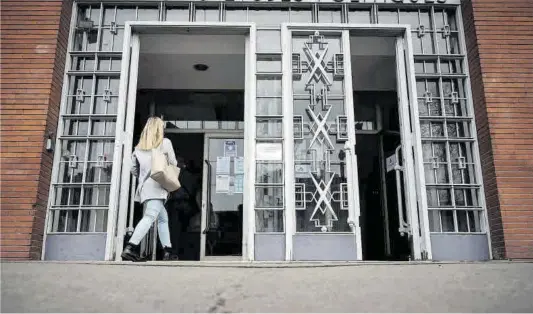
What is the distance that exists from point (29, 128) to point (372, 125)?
5939 mm

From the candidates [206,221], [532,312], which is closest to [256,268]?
[532,312]

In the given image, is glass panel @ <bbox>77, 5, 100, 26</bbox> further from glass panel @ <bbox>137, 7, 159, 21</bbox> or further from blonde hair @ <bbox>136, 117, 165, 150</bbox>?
blonde hair @ <bbox>136, 117, 165, 150</bbox>

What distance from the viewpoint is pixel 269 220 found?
644 cm

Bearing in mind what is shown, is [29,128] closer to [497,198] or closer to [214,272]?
[214,272]

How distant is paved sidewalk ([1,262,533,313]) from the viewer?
407 cm

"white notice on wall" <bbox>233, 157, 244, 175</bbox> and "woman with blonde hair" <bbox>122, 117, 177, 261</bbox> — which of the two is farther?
"white notice on wall" <bbox>233, 157, 244, 175</bbox>

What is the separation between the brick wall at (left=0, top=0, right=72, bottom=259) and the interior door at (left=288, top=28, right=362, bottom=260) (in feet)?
9.98

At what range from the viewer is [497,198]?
20.5 feet

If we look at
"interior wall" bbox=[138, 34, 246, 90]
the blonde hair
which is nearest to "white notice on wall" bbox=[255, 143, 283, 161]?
the blonde hair

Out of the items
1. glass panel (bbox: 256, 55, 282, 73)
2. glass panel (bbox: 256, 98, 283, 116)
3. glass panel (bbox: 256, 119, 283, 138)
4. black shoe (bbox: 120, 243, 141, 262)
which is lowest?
black shoe (bbox: 120, 243, 141, 262)

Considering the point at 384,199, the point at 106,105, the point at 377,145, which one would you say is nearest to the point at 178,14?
the point at 106,105

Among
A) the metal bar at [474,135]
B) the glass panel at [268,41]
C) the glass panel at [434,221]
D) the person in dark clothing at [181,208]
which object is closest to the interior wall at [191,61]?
the glass panel at [268,41]

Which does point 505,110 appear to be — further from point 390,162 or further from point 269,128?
point 269,128

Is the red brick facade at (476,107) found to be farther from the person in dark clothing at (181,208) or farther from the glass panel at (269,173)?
the person in dark clothing at (181,208)
